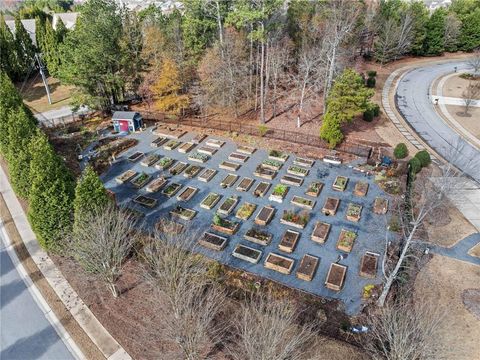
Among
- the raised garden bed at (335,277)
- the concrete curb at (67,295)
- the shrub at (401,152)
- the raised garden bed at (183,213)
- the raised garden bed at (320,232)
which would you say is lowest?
the concrete curb at (67,295)

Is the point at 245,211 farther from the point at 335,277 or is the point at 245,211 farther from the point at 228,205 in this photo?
the point at 335,277

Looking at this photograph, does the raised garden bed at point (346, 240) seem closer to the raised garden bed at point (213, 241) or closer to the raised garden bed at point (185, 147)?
the raised garden bed at point (213, 241)

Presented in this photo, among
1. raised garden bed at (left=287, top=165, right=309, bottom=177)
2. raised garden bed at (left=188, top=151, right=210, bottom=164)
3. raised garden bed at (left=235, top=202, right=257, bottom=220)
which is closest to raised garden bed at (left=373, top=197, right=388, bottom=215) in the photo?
raised garden bed at (left=287, top=165, right=309, bottom=177)

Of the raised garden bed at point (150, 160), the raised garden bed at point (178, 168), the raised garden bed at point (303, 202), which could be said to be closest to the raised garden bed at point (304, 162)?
the raised garden bed at point (303, 202)

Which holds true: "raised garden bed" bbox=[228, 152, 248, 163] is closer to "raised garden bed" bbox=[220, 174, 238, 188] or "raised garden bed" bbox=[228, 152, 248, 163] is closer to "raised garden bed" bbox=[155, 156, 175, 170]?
"raised garden bed" bbox=[220, 174, 238, 188]

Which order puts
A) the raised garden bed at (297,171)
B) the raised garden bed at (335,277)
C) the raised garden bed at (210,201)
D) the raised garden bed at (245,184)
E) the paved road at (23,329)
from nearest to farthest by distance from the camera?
the paved road at (23,329) → the raised garden bed at (335,277) → the raised garden bed at (210,201) → the raised garden bed at (245,184) → the raised garden bed at (297,171)

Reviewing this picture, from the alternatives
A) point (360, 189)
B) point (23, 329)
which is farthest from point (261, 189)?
point (23, 329)

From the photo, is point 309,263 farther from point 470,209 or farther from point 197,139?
point 197,139
